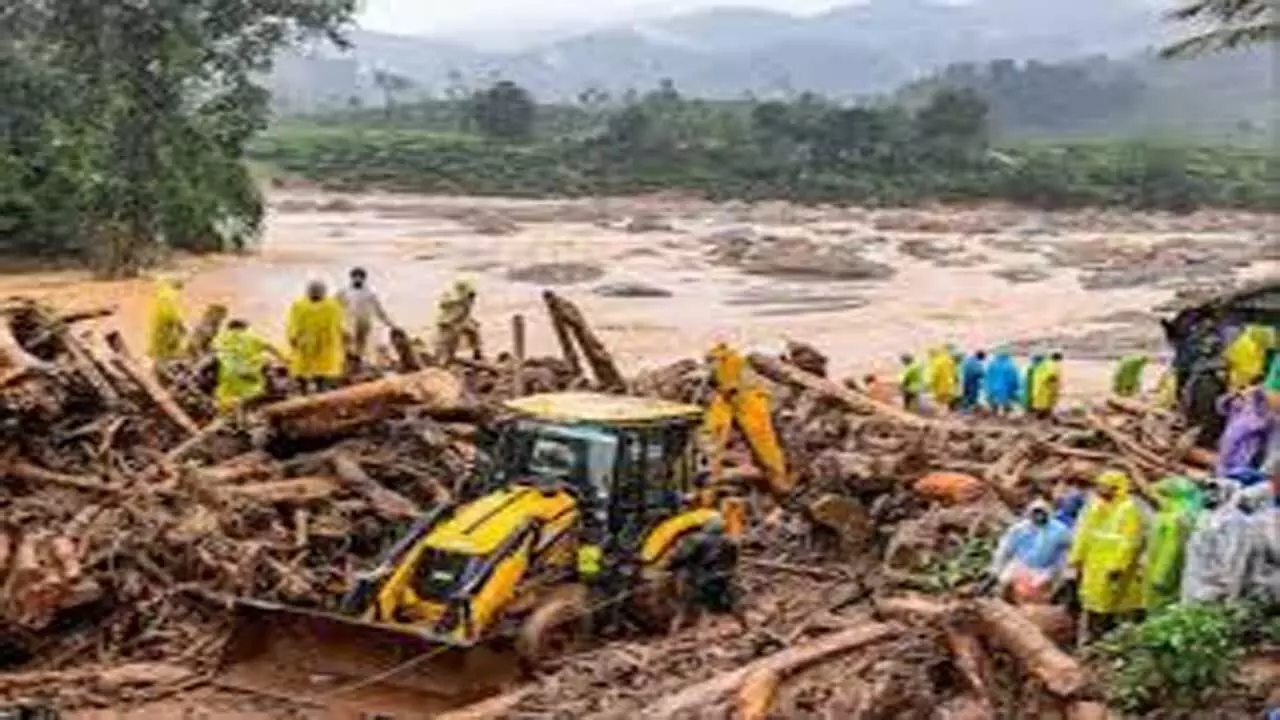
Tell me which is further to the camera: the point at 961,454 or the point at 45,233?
the point at 45,233

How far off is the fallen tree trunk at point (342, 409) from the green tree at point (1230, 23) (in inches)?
430

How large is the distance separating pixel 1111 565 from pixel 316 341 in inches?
354

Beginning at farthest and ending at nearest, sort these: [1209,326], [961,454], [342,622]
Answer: [1209,326] < [961,454] < [342,622]

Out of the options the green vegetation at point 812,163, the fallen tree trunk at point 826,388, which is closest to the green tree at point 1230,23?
the fallen tree trunk at point 826,388

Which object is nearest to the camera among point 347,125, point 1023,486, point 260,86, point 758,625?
point 758,625

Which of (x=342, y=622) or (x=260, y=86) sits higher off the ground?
(x=260, y=86)

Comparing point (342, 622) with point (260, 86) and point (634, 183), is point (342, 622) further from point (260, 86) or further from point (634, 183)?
point (634, 183)

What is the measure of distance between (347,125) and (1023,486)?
109928 millimetres

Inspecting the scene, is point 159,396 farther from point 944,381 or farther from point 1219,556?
point 944,381

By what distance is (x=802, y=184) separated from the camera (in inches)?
3664

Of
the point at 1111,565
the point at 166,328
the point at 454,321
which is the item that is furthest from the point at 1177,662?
the point at 166,328

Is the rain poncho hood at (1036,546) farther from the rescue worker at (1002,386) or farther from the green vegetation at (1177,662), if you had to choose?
the rescue worker at (1002,386)

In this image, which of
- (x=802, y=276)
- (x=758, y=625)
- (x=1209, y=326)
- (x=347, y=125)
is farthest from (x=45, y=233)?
(x=347, y=125)

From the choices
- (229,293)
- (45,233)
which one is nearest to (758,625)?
(229,293)
